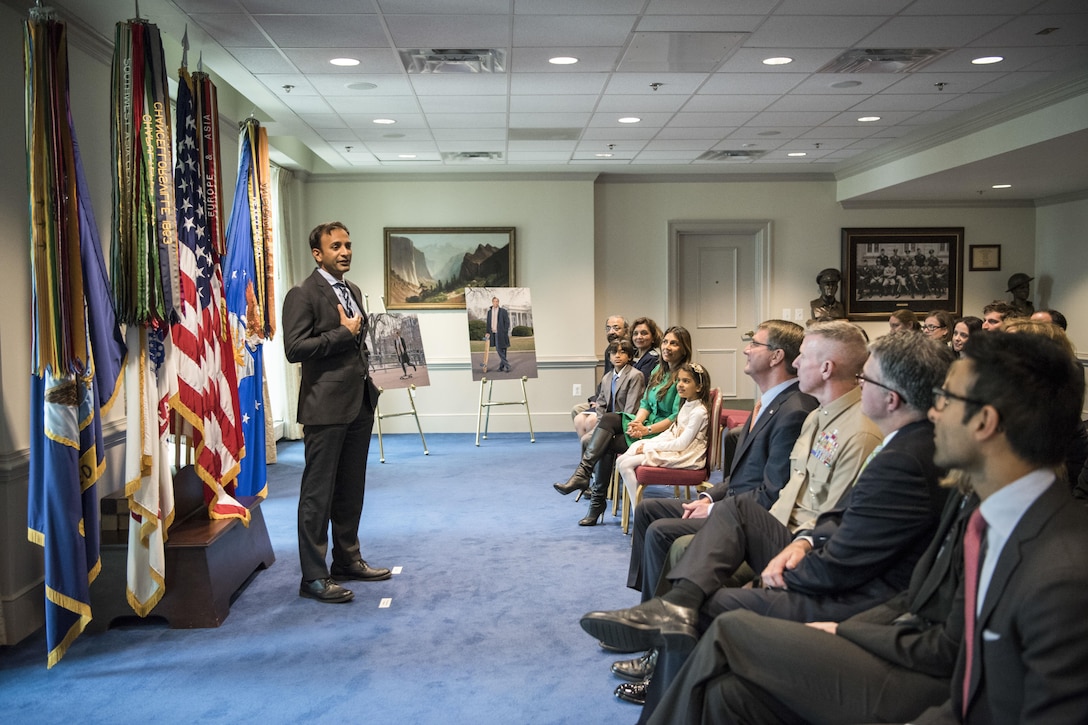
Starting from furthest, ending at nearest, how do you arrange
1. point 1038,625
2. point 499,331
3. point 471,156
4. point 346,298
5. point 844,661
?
point 499,331 → point 471,156 → point 346,298 → point 844,661 → point 1038,625

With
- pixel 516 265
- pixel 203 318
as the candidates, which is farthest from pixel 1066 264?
pixel 203 318

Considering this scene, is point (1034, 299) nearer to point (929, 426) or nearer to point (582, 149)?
point (582, 149)

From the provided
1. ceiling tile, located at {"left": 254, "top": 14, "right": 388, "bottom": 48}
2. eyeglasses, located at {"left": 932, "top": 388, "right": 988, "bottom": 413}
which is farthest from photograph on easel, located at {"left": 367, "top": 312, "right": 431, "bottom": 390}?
eyeglasses, located at {"left": 932, "top": 388, "right": 988, "bottom": 413}

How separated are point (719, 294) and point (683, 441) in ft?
18.5

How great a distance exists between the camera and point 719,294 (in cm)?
1021

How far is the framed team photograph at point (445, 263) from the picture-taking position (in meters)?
9.61

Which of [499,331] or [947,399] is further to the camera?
[499,331]

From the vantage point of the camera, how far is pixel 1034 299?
10.1m

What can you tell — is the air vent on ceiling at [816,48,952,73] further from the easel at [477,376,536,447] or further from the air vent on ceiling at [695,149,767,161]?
the easel at [477,376,536,447]

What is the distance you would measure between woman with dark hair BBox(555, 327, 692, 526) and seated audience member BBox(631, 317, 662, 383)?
515mm

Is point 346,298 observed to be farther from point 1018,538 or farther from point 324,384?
point 1018,538

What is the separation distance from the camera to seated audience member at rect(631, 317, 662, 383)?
20.2ft

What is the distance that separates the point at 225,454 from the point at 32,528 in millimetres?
979

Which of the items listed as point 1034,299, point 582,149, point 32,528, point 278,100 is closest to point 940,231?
point 1034,299
